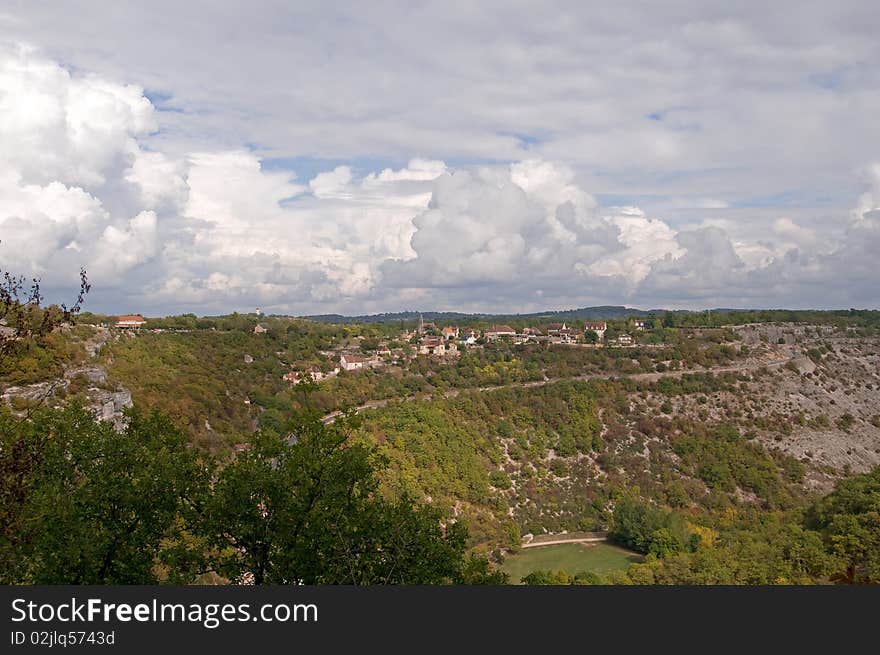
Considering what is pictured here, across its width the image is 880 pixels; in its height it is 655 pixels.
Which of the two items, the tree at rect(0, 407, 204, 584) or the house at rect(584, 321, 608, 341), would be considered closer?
the tree at rect(0, 407, 204, 584)

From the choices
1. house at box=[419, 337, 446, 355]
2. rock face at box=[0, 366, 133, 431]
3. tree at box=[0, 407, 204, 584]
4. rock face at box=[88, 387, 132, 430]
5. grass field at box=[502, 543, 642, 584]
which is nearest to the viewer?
tree at box=[0, 407, 204, 584]

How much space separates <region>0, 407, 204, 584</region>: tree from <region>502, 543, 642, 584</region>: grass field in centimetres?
2962

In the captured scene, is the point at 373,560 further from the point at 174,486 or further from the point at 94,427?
the point at 94,427

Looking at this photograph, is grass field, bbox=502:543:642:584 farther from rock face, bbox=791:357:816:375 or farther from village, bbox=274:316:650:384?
rock face, bbox=791:357:816:375

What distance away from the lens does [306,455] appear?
31.1 ft

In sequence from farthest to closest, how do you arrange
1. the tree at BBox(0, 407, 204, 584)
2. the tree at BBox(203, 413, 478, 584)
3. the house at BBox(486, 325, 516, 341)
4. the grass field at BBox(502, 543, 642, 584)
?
the house at BBox(486, 325, 516, 341) < the grass field at BBox(502, 543, 642, 584) < the tree at BBox(203, 413, 478, 584) < the tree at BBox(0, 407, 204, 584)

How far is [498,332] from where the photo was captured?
99.2 m

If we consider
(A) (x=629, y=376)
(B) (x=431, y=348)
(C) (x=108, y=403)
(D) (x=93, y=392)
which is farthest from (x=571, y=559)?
(B) (x=431, y=348)

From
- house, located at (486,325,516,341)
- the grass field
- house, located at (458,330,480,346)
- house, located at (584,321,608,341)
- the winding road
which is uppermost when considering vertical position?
house, located at (584,321,608,341)

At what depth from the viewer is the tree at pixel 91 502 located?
307 inches

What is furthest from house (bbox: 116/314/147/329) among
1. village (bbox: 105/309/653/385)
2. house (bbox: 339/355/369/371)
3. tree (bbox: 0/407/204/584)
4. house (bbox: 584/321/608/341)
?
house (bbox: 584/321/608/341)

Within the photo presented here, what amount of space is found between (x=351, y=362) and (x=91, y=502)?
178 feet

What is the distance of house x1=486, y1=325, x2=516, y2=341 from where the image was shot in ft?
300

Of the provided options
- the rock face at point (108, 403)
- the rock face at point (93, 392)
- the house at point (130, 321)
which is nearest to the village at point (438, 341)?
the house at point (130, 321)
